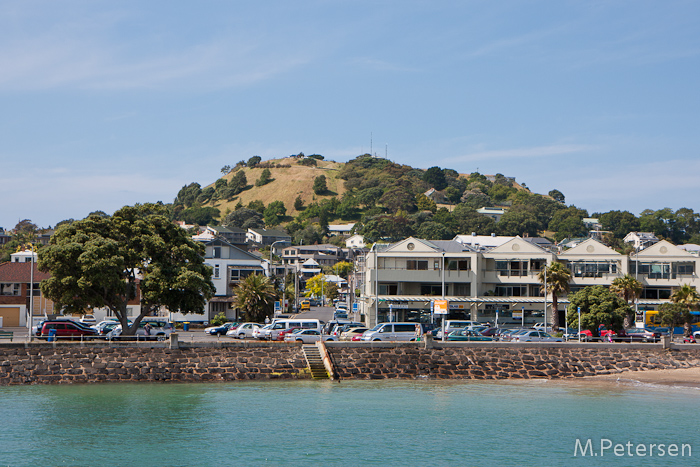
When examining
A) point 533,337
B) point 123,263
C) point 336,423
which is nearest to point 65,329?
point 123,263

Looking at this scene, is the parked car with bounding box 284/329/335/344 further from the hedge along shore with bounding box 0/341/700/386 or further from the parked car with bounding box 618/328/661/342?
the parked car with bounding box 618/328/661/342

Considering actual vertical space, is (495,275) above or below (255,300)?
above

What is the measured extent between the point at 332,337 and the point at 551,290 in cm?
2579

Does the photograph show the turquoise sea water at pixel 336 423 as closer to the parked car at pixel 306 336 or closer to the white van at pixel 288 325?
the parked car at pixel 306 336

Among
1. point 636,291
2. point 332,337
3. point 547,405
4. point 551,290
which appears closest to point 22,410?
point 332,337

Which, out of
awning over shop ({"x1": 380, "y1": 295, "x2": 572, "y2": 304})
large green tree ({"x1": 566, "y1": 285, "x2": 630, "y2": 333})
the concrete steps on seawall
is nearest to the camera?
the concrete steps on seawall

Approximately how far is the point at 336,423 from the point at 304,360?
13093 mm

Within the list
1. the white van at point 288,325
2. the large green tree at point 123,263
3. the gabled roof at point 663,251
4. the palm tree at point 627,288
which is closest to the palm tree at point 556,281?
the palm tree at point 627,288

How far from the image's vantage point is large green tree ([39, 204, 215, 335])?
4669 cm

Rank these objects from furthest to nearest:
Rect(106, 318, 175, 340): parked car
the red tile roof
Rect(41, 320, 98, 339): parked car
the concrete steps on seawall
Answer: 1. the red tile roof
2. Rect(106, 318, 175, 340): parked car
3. Rect(41, 320, 98, 339): parked car
4. the concrete steps on seawall

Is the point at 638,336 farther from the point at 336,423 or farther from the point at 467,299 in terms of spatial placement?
the point at 336,423

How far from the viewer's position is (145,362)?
148ft

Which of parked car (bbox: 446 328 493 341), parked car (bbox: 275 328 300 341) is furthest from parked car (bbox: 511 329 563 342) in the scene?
parked car (bbox: 275 328 300 341)

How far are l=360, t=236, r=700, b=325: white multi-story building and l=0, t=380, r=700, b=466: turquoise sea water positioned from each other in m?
29.0
